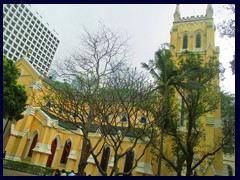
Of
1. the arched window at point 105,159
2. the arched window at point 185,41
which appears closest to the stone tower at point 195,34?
the arched window at point 185,41

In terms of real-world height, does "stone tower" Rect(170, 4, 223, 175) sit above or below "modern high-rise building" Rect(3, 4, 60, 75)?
below

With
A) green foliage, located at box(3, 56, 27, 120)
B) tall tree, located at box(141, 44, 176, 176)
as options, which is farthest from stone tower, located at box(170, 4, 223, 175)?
green foliage, located at box(3, 56, 27, 120)

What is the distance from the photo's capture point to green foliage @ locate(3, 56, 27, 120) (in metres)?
13.3

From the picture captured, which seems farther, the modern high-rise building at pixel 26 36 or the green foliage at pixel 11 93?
the modern high-rise building at pixel 26 36

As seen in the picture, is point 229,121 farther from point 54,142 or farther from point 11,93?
point 11,93

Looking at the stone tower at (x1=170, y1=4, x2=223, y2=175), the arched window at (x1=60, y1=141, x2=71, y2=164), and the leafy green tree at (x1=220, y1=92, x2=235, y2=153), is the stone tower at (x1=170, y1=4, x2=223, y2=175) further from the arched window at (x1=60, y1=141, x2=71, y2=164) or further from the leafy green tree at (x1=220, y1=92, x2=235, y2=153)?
the arched window at (x1=60, y1=141, x2=71, y2=164)

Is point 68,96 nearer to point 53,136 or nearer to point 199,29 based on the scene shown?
point 53,136

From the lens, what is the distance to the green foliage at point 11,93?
1330 centimetres

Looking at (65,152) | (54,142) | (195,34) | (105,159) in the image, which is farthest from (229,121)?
(54,142)

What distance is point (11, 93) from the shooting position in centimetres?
1356

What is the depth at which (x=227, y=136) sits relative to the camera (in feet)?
45.4

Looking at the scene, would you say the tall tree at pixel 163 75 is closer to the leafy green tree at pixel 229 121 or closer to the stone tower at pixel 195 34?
the leafy green tree at pixel 229 121

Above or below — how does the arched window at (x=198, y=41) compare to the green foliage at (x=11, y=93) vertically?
above

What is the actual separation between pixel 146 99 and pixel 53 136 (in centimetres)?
1207
